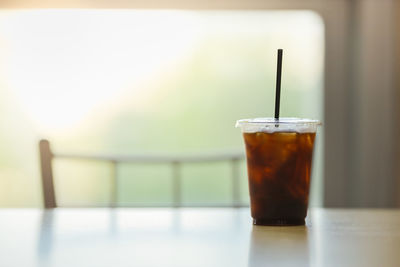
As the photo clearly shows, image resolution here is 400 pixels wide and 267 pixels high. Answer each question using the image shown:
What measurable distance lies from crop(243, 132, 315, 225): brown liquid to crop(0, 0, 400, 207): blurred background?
111cm

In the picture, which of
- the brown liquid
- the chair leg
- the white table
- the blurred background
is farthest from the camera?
the blurred background

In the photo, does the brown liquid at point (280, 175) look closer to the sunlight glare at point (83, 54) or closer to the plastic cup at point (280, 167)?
the plastic cup at point (280, 167)

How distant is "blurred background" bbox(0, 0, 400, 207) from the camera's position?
1854mm

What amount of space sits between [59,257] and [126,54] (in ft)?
4.37

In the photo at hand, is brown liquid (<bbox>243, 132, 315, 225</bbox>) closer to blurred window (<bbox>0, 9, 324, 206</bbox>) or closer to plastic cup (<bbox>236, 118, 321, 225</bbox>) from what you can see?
plastic cup (<bbox>236, 118, 321, 225</bbox>)

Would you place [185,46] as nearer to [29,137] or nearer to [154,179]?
[154,179]

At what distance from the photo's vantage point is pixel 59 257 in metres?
0.60

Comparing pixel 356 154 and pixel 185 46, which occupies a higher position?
pixel 185 46

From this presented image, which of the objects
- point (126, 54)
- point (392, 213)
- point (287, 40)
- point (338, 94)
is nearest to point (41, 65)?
point (126, 54)

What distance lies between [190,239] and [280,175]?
147 millimetres

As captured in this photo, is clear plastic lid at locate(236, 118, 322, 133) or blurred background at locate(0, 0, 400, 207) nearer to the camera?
clear plastic lid at locate(236, 118, 322, 133)

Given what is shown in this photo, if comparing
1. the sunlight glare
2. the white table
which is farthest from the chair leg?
the sunlight glare

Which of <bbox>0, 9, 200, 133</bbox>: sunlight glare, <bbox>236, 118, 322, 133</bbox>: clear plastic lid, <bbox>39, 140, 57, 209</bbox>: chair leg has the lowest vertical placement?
Result: <bbox>39, 140, 57, 209</bbox>: chair leg

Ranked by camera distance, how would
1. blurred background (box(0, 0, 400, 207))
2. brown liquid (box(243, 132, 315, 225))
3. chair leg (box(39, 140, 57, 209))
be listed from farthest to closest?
blurred background (box(0, 0, 400, 207)) < chair leg (box(39, 140, 57, 209)) < brown liquid (box(243, 132, 315, 225))
